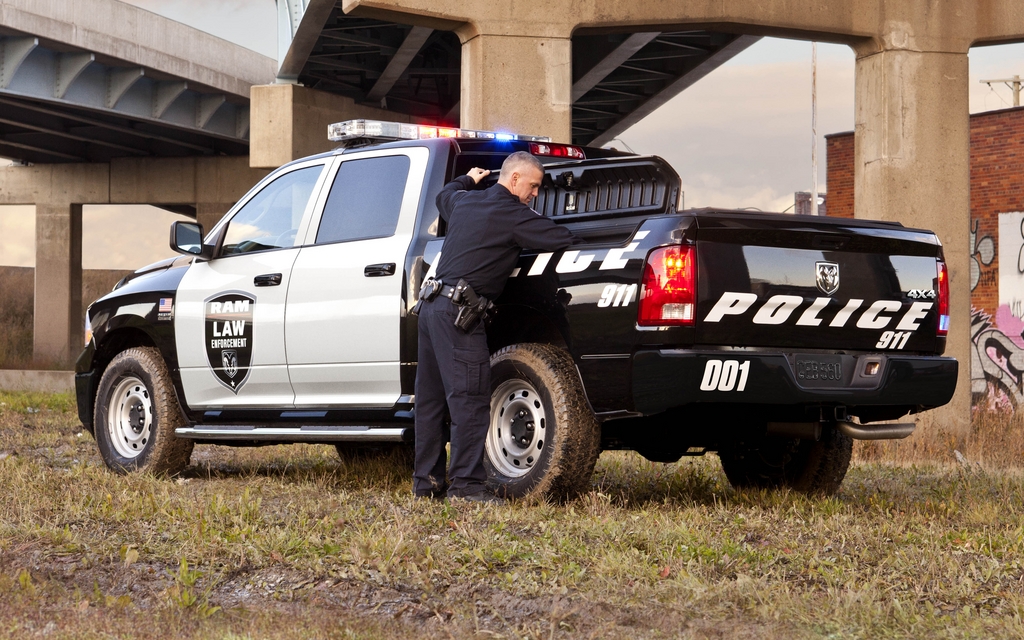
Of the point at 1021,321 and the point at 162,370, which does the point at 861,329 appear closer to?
the point at 162,370

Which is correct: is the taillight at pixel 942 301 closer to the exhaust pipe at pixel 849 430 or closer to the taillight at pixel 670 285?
the exhaust pipe at pixel 849 430

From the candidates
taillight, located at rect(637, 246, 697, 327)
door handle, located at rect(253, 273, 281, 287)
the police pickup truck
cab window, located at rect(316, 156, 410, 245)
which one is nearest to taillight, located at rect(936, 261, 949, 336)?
the police pickup truck

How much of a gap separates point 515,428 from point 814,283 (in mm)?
1750

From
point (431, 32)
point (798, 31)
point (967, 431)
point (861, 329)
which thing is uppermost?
point (431, 32)

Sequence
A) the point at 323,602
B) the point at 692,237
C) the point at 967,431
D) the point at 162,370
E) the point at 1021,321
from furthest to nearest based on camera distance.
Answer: the point at 1021,321, the point at 967,431, the point at 162,370, the point at 692,237, the point at 323,602

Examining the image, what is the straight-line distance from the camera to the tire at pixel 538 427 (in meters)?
6.41

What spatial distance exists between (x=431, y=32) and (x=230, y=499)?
18375 millimetres

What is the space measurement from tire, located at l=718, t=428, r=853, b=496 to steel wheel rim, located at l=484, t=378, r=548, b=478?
65.3 inches

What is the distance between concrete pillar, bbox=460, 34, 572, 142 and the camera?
13.4 m

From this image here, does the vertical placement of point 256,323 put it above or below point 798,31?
below

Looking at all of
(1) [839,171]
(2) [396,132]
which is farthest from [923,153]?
(1) [839,171]

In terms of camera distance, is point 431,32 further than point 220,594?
Yes

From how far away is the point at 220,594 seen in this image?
499cm

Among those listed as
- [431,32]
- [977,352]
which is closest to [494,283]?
[431,32]
